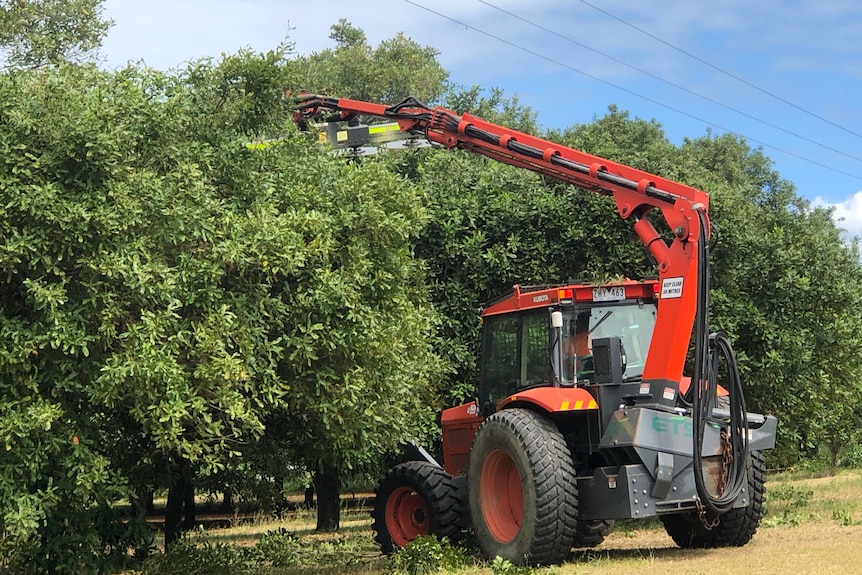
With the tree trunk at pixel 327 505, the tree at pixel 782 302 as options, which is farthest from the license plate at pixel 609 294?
the tree trunk at pixel 327 505

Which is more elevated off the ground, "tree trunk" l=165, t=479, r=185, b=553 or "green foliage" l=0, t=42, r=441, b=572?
"green foliage" l=0, t=42, r=441, b=572

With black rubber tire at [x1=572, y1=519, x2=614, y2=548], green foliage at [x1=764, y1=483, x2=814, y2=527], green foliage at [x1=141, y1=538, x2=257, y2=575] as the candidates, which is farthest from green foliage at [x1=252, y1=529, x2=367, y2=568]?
green foliage at [x1=764, y1=483, x2=814, y2=527]

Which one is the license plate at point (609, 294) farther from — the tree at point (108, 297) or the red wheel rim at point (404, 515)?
the red wheel rim at point (404, 515)

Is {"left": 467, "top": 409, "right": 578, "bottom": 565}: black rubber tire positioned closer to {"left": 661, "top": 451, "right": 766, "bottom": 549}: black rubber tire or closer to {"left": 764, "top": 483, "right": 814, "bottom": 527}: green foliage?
{"left": 661, "top": 451, "right": 766, "bottom": 549}: black rubber tire

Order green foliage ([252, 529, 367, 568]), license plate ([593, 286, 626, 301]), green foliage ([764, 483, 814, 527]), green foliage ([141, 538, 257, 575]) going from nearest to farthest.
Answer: license plate ([593, 286, 626, 301]), green foliage ([141, 538, 257, 575]), green foliage ([764, 483, 814, 527]), green foliage ([252, 529, 367, 568])

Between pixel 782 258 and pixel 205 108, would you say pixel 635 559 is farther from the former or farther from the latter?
pixel 782 258

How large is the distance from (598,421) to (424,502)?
2767mm

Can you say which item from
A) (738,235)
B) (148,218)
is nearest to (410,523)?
(148,218)

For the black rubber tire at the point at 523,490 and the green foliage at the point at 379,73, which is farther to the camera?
the green foliage at the point at 379,73

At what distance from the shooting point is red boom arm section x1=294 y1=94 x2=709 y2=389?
33.5ft

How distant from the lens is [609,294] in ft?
36.6

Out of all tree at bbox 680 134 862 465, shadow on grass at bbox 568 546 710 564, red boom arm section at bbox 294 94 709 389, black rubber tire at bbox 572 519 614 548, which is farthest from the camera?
tree at bbox 680 134 862 465

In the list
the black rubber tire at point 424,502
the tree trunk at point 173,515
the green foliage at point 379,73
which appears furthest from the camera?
the green foliage at point 379,73

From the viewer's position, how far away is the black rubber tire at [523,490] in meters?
9.98
